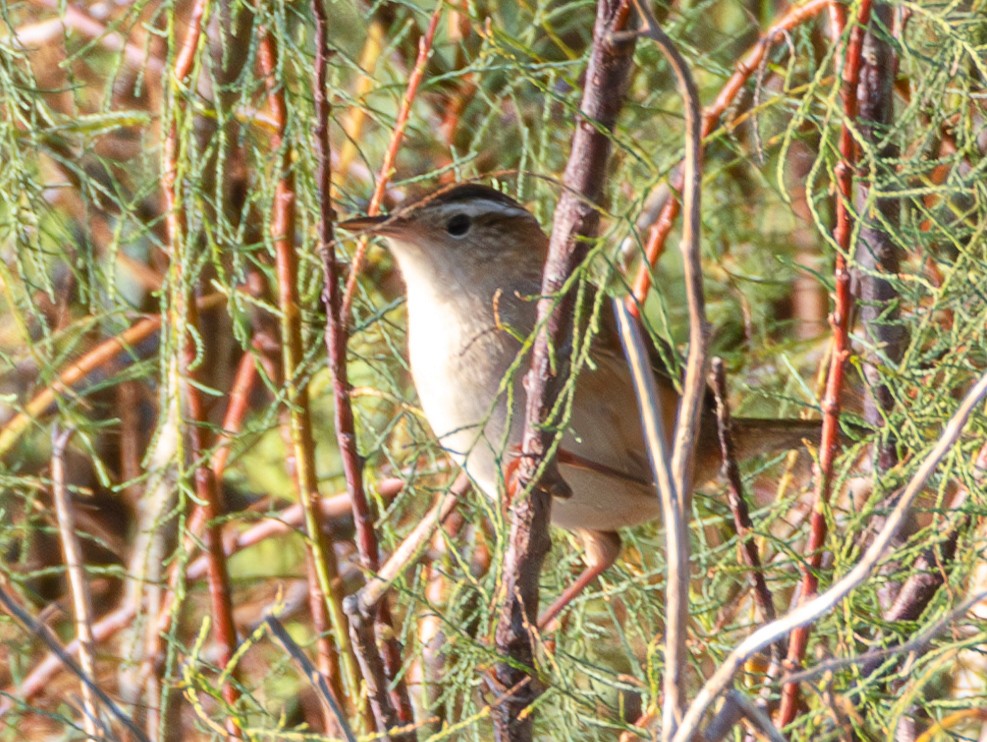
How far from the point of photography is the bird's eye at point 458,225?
8.96ft

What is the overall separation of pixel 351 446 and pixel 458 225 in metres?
0.82

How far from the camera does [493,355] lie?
2482 mm

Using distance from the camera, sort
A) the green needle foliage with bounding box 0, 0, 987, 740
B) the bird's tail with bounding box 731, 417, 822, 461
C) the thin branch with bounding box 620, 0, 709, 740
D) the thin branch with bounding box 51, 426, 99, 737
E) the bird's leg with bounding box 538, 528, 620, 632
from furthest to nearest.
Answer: the bird's tail with bounding box 731, 417, 822, 461, the bird's leg with bounding box 538, 528, 620, 632, the thin branch with bounding box 51, 426, 99, 737, the green needle foliage with bounding box 0, 0, 987, 740, the thin branch with bounding box 620, 0, 709, 740

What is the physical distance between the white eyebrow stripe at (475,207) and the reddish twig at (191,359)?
0.55 meters

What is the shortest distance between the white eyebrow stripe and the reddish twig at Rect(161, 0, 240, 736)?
0.55 meters

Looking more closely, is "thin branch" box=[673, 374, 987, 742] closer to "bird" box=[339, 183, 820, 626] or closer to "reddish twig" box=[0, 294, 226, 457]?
"bird" box=[339, 183, 820, 626]

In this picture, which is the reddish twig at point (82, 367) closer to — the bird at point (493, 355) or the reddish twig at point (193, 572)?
the reddish twig at point (193, 572)

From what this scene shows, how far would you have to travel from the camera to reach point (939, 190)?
201cm

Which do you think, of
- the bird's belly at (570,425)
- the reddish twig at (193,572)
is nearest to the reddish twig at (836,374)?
the bird's belly at (570,425)

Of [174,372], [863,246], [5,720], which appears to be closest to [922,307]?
[863,246]

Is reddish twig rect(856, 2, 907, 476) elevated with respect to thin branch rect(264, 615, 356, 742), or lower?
elevated

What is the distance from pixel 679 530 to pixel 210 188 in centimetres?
240

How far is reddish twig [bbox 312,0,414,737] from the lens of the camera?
1928 millimetres

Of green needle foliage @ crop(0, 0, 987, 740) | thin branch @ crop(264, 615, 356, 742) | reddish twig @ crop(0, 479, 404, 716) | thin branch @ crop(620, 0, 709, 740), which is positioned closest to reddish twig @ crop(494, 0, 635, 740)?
green needle foliage @ crop(0, 0, 987, 740)
